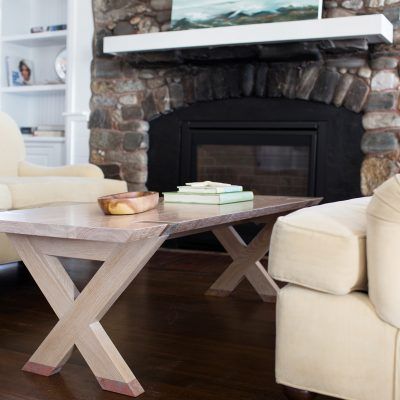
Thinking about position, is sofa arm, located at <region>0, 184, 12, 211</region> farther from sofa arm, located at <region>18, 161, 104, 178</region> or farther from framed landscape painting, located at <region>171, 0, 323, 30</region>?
framed landscape painting, located at <region>171, 0, 323, 30</region>

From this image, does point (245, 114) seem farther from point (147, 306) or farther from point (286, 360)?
point (286, 360)

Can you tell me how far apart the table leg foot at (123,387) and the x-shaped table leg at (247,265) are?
3.80 ft

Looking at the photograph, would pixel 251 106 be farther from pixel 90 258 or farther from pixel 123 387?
pixel 123 387

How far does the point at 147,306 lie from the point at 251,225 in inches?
65.0

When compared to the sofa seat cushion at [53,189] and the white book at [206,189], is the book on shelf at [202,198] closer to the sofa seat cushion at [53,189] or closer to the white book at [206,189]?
the white book at [206,189]

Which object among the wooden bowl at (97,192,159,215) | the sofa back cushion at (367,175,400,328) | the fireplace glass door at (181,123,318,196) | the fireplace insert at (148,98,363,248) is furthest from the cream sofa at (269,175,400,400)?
the fireplace glass door at (181,123,318,196)

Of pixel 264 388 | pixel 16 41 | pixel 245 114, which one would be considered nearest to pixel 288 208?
pixel 264 388

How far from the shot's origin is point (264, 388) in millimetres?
1727

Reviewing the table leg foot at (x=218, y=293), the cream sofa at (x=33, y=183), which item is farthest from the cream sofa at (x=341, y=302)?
the cream sofa at (x=33, y=183)

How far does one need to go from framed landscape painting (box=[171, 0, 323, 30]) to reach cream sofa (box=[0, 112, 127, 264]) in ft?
4.00

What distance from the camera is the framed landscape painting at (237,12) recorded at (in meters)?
3.77

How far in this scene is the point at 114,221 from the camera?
169cm

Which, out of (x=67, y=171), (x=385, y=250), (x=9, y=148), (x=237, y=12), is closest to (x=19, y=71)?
(x=9, y=148)

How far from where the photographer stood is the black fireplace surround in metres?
3.90
